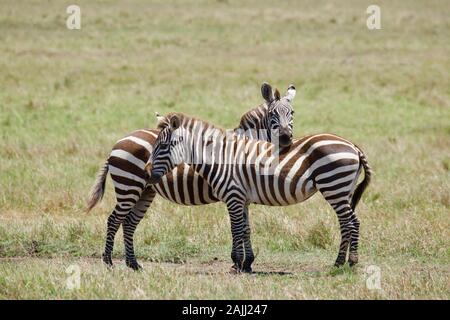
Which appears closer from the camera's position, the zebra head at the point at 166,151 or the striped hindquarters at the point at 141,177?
the zebra head at the point at 166,151

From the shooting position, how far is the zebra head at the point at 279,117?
8836mm

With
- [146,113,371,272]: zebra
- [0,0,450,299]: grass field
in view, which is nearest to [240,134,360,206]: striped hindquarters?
[146,113,371,272]: zebra

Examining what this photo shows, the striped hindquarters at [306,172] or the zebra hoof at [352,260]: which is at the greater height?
the striped hindquarters at [306,172]

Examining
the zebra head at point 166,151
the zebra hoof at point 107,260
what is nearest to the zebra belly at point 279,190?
the zebra head at point 166,151

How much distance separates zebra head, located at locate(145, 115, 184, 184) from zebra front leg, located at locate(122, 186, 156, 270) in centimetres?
70

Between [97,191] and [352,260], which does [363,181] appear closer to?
[352,260]

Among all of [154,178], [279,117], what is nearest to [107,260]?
[154,178]

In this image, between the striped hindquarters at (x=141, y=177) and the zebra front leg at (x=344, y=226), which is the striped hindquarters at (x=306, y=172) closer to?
the zebra front leg at (x=344, y=226)

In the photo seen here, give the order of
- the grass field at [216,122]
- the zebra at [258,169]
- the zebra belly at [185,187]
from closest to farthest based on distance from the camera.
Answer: the grass field at [216,122] → the zebra at [258,169] → the zebra belly at [185,187]

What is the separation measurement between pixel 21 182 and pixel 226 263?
480 cm

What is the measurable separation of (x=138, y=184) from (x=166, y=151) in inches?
22.1

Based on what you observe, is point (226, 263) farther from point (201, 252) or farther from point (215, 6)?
point (215, 6)

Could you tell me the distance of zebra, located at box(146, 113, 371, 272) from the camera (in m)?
8.41
